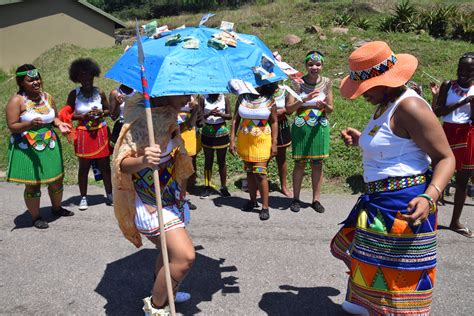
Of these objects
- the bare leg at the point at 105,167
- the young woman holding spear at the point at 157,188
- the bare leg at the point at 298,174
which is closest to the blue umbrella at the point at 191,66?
the young woman holding spear at the point at 157,188

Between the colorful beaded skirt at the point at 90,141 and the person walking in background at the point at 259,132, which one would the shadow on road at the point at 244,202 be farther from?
the colorful beaded skirt at the point at 90,141

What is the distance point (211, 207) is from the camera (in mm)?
5926

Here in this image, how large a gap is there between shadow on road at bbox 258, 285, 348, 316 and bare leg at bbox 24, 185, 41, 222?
3.01 meters

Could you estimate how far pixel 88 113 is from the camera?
562 centimetres

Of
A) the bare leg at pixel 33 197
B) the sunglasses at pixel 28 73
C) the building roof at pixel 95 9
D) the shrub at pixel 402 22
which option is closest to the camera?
the sunglasses at pixel 28 73

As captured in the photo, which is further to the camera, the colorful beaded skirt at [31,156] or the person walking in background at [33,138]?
the colorful beaded skirt at [31,156]

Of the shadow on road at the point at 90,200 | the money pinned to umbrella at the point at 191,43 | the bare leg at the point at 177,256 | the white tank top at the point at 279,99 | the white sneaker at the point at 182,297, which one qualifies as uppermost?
the money pinned to umbrella at the point at 191,43

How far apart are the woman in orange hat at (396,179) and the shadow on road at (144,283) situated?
1.52 metres

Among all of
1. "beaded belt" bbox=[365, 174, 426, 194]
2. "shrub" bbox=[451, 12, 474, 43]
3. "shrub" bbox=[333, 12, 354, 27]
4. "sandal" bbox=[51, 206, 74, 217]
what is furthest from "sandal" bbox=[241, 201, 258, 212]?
"shrub" bbox=[333, 12, 354, 27]

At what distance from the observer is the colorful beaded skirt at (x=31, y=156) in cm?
502

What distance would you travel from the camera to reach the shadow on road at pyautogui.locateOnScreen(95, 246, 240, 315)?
3656 mm

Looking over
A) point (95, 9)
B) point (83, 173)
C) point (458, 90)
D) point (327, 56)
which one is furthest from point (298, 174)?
point (95, 9)

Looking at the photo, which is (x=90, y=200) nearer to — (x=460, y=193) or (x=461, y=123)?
(x=460, y=193)

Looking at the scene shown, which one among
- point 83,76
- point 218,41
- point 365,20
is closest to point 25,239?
point 83,76
